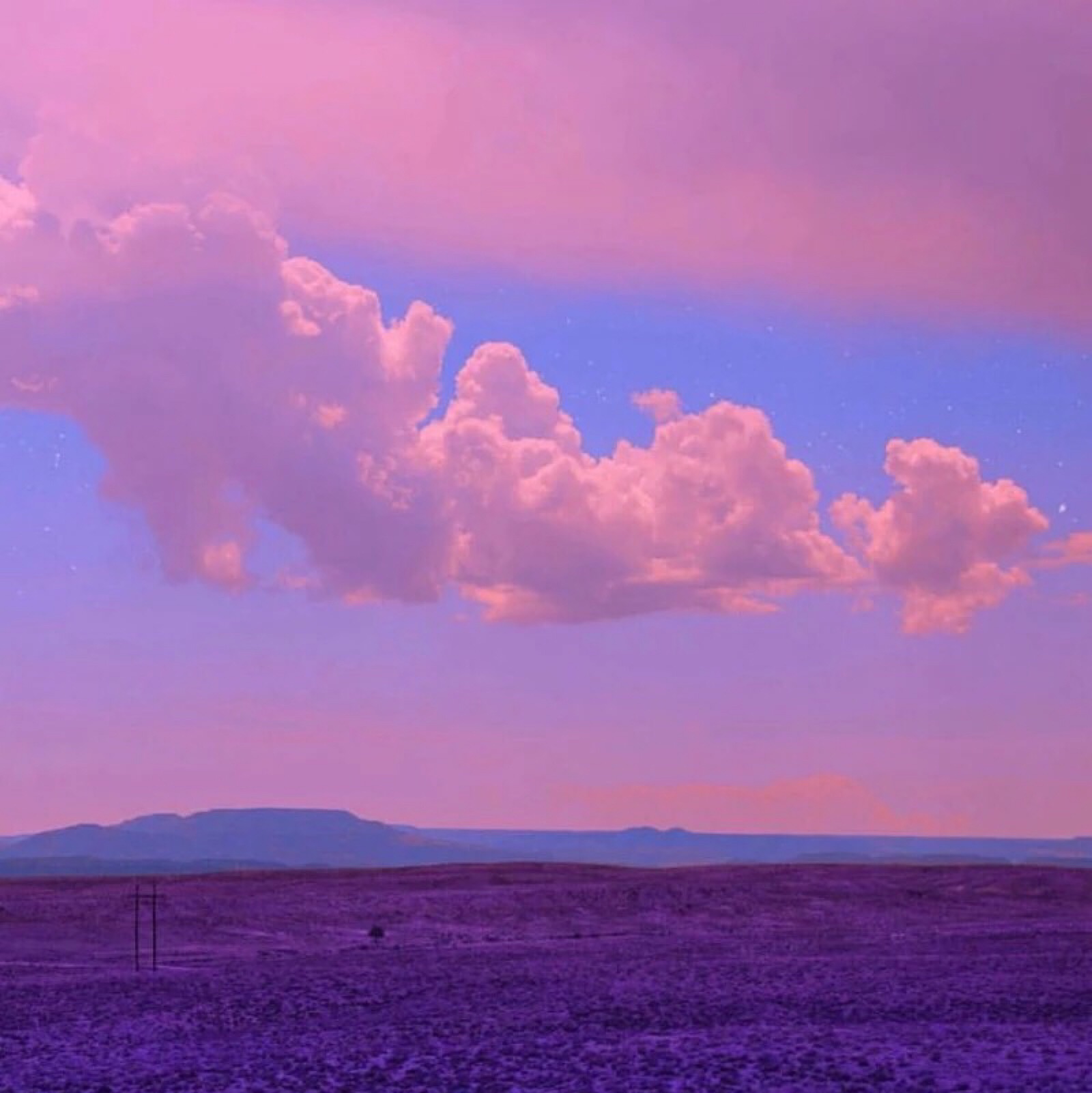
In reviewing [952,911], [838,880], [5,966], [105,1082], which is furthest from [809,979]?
[838,880]

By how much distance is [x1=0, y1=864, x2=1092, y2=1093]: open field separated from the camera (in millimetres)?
26469

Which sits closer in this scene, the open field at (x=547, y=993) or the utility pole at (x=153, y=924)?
the open field at (x=547, y=993)

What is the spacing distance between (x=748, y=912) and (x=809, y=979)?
2983cm

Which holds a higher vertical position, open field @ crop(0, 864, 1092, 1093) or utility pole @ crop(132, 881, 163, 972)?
utility pole @ crop(132, 881, 163, 972)

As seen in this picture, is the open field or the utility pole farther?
the utility pole

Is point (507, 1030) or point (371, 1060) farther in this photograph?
point (507, 1030)

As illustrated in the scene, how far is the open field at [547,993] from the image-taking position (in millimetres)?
26469

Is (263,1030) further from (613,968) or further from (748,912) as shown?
(748,912)

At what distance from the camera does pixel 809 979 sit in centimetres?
3925

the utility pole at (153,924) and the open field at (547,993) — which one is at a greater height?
the utility pole at (153,924)

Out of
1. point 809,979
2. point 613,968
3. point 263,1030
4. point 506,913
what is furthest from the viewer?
point 506,913

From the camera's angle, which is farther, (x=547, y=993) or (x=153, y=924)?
(x=153, y=924)

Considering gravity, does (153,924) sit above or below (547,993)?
above

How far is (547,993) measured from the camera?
37031 millimetres
